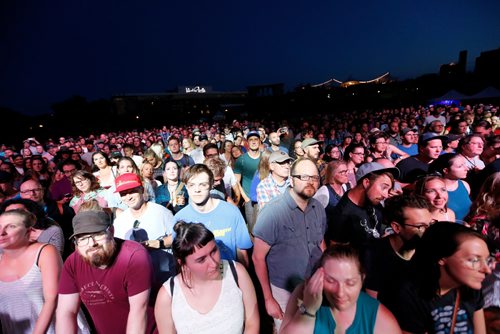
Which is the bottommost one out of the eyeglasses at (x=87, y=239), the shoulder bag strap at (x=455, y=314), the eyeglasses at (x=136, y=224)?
the shoulder bag strap at (x=455, y=314)

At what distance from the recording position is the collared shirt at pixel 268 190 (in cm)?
385

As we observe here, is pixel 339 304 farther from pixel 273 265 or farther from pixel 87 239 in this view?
pixel 87 239

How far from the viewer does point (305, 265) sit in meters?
2.48

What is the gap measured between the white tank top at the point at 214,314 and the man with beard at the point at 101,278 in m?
0.32

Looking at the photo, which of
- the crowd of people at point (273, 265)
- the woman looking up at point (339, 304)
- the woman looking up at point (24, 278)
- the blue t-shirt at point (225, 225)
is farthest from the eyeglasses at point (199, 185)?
the woman looking up at point (339, 304)

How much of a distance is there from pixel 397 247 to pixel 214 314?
1430 millimetres

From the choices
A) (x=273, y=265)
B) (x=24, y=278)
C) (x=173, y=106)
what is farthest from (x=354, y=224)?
(x=173, y=106)

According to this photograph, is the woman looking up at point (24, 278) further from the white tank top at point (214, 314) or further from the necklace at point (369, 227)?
the necklace at point (369, 227)

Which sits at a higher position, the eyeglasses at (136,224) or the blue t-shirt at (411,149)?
the blue t-shirt at (411,149)

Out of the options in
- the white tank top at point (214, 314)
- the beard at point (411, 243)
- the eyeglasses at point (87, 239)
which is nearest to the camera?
the white tank top at point (214, 314)

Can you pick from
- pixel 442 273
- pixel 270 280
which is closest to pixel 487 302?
pixel 442 273

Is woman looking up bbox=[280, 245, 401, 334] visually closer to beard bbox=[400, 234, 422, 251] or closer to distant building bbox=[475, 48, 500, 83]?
beard bbox=[400, 234, 422, 251]

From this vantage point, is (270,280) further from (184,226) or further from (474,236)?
(474,236)

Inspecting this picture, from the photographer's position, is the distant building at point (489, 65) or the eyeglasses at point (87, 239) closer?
the eyeglasses at point (87, 239)
